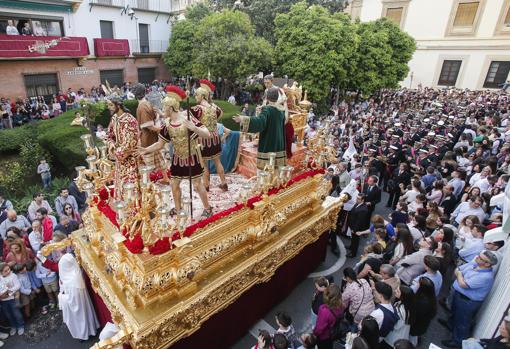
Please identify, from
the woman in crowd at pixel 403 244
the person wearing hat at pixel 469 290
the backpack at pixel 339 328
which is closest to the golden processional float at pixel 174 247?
the backpack at pixel 339 328

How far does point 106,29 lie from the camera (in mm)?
23078

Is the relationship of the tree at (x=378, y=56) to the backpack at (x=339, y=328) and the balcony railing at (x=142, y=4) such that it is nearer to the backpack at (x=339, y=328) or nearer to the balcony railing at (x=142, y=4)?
the balcony railing at (x=142, y=4)

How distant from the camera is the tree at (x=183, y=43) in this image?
24.6 m

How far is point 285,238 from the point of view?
551 centimetres

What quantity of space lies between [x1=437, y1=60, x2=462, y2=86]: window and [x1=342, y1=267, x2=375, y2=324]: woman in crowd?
33.6 m

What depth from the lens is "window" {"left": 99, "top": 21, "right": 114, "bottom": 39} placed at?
22734 millimetres

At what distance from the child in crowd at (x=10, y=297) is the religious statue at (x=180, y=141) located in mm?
2905

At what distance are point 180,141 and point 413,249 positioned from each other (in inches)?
169

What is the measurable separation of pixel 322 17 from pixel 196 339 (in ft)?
60.4

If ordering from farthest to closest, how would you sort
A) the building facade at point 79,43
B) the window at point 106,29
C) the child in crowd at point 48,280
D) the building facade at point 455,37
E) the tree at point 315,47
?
the building facade at point 455,37 < the window at point 106,29 < the tree at point 315,47 < the building facade at point 79,43 < the child in crowd at point 48,280

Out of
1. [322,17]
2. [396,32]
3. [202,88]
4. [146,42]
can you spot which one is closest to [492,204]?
[202,88]

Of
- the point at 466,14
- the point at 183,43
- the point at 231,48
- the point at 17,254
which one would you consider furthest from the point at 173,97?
the point at 466,14

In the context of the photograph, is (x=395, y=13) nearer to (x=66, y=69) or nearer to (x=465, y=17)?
(x=465, y=17)

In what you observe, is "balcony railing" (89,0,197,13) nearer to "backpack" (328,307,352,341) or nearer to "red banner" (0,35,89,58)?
"red banner" (0,35,89,58)
